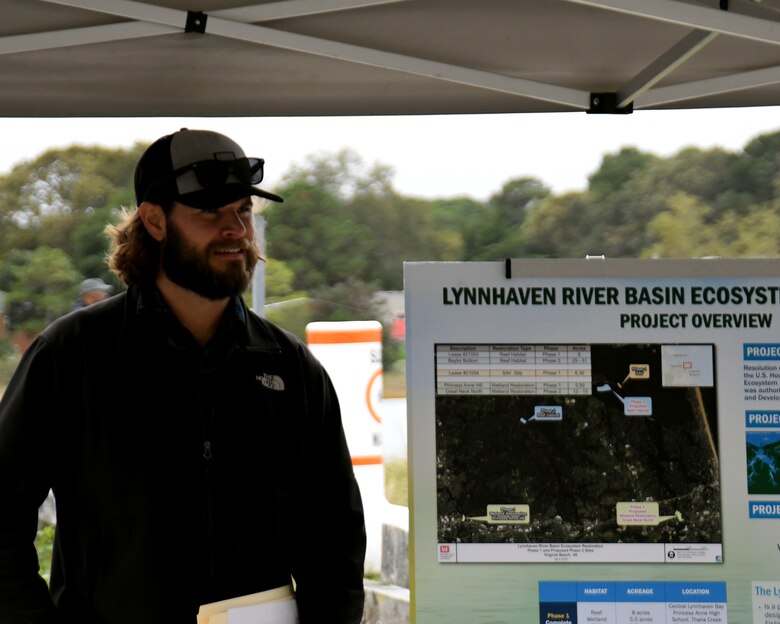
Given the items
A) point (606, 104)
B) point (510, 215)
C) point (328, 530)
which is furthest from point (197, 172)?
point (510, 215)

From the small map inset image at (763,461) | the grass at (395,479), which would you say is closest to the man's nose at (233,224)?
the small map inset image at (763,461)

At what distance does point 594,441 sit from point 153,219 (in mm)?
1138

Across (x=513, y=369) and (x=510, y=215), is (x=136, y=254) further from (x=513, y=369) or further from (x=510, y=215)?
(x=510, y=215)

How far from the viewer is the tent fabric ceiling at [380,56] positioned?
244cm

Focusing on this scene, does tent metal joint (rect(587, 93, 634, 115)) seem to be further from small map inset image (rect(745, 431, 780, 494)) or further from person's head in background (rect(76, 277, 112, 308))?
person's head in background (rect(76, 277, 112, 308))

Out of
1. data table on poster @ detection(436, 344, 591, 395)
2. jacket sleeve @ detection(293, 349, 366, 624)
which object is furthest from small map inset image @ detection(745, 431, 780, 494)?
jacket sleeve @ detection(293, 349, 366, 624)

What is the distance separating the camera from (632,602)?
2641 mm

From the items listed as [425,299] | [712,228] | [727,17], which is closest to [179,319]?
[425,299]

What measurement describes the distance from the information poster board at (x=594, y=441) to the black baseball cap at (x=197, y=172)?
1.97 ft

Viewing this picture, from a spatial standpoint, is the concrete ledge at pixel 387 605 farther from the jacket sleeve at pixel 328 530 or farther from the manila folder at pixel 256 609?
the manila folder at pixel 256 609

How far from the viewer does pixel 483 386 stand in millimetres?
2686

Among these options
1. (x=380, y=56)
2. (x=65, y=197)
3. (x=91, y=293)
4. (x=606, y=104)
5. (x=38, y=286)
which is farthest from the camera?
(x=65, y=197)

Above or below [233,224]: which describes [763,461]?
below

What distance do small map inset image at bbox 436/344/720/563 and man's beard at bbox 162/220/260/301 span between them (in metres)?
0.67
